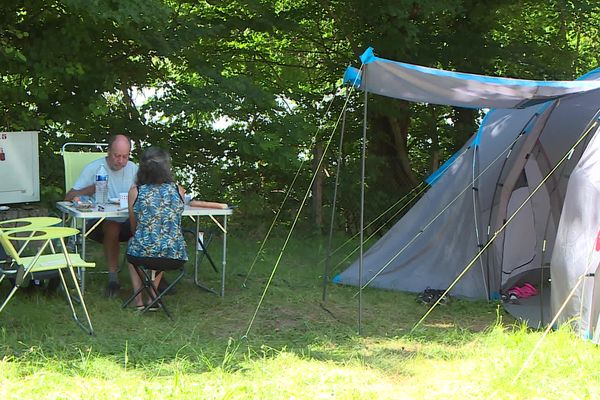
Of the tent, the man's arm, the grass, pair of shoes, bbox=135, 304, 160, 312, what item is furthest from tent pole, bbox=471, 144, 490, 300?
the man's arm

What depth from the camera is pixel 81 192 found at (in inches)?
208

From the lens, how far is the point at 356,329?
452 cm

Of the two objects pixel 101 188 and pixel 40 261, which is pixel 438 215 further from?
pixel 40 261

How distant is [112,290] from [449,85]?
98.8 inches

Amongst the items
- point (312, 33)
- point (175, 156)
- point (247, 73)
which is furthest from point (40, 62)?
point (312, 33)

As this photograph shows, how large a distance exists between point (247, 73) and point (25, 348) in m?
4.88

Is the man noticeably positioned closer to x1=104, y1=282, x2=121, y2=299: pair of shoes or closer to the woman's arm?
x1=104, y1=282, x2=121, y2=299: pair of shoes

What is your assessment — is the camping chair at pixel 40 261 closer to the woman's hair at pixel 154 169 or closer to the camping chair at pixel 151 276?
the camping chair at pixel 151 276

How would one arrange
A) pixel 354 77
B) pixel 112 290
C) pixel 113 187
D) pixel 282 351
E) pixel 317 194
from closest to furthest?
pixel 282 351
pixel 354 77
pixel 112 290
pixel 113 187
pixel 317 194

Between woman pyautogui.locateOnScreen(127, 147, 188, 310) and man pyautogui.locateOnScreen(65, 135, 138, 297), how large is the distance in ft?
1.60

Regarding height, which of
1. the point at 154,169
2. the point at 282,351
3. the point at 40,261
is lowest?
the point at 282,351

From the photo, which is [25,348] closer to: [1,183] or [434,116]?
[1,183]

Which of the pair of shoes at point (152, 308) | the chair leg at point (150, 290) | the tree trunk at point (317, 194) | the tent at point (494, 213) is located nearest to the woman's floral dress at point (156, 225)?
the chair leg at point (150, 290)

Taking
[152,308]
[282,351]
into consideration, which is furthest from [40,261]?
[282,351]
